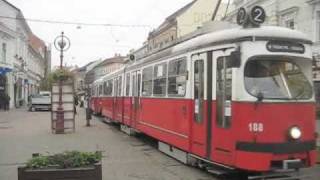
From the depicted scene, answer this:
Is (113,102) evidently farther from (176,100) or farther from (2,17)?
(2,17)

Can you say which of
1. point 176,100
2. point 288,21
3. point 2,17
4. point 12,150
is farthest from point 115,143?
point 2,17

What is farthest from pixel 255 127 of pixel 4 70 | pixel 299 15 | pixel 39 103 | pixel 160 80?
pixel 4 70

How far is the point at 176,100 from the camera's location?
45.2 ft

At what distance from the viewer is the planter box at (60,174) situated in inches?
327

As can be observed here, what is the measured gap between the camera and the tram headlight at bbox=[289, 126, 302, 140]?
10523 mm

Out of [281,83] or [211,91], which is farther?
[211,91]

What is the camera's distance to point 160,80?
15727 mm

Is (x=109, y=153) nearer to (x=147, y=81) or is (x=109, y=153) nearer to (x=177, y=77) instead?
(x=147, y=81)

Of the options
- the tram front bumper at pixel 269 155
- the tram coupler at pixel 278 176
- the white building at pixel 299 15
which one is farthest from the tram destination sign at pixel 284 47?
the white building at pixel 299 15

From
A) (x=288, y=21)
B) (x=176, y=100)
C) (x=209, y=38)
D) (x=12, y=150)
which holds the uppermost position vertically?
(x=288, y=21)

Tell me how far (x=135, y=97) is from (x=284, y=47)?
9705mm

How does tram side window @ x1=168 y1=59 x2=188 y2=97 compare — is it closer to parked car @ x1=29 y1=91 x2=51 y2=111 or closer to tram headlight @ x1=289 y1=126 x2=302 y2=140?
tram headlight @ x1=289 y1=126 x2=302 y2=140

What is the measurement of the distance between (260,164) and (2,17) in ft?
173

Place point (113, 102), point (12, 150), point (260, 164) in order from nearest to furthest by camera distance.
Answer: point (260, 164) < point (12, 150) < point (113, 102)
